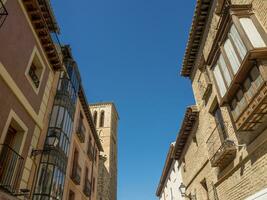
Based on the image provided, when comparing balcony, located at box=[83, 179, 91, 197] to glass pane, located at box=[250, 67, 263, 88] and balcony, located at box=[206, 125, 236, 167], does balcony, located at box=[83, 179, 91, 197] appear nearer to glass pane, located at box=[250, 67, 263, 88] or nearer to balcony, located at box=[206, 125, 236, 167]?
balcony, located at box=[206, 125, 236, 167]

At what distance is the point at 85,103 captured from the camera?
1625cm

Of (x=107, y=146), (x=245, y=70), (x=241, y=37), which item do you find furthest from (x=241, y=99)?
(x=107, y=146)

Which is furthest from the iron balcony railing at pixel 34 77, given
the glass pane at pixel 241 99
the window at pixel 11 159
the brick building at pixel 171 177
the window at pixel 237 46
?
the brick building at pixel 171 177

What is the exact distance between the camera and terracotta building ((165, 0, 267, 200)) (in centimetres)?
552

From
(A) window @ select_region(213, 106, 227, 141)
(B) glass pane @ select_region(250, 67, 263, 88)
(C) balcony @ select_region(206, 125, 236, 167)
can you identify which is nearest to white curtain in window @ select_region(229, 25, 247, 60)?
(B) glass pane @ select_region(250, 67, 263, 88)

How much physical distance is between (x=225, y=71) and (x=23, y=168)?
260 inches

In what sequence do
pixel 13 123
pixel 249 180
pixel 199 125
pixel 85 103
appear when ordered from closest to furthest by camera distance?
pixel 249 180 < pixel 13 123 < pixel 199 125 < pixel 85 103

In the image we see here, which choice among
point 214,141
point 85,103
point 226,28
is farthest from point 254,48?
point 85,103

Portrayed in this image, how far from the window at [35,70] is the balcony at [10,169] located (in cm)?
256

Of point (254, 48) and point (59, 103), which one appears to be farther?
point (59, 103)

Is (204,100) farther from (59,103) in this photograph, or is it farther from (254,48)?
(59,103)

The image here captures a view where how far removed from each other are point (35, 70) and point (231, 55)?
22.3ft

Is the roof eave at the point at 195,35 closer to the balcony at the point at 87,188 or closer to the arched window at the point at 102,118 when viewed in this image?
the balcony at the point at 87,188

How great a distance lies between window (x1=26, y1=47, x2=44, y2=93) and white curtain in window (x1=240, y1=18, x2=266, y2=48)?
660 centimetres
